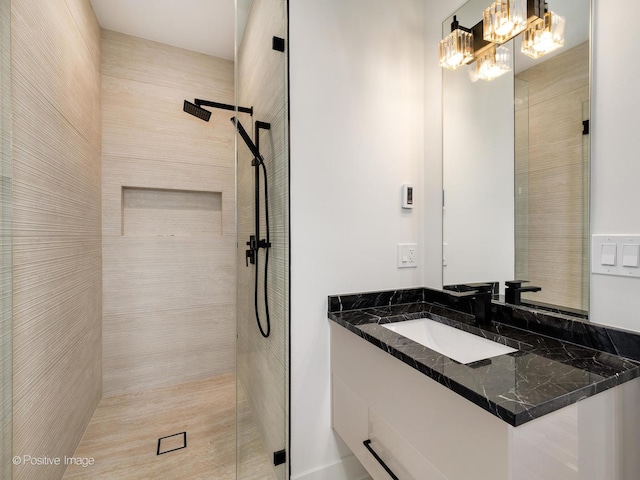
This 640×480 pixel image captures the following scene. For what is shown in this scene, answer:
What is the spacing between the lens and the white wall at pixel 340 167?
1.42 metres

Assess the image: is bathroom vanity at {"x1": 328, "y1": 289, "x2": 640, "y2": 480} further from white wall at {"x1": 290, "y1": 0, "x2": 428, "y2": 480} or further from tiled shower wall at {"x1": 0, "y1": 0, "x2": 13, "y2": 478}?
tiled shower wall at {"x1": 0, "y1": 0, "x2": 13, "y2": 478}

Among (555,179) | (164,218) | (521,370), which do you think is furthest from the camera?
(164,218)

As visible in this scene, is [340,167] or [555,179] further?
[340,167]

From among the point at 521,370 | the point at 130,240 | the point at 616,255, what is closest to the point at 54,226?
the point at 130,240

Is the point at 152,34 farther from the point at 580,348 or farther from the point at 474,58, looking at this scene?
the point at 580,348

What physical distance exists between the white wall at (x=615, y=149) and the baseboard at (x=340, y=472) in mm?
1276

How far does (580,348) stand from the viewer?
102cm

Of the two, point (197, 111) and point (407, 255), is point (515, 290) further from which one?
point (197, 111)

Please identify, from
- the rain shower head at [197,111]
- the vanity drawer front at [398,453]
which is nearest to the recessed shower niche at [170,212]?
the rain shower head at [197,111]

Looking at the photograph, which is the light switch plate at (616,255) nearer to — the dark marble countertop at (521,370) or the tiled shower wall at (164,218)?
the dark marble countertop at (521,370)

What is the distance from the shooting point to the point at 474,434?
773 millimetres

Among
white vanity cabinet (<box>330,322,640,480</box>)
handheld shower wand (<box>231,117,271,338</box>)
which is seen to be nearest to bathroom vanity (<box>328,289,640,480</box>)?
white vanity cabinet (<box>330,322,640,480</box>)

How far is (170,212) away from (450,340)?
2400 mm

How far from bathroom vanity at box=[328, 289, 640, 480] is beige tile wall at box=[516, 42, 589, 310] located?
166mm
